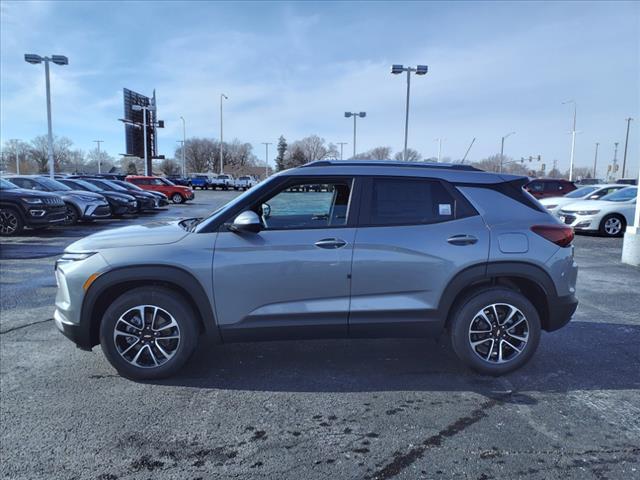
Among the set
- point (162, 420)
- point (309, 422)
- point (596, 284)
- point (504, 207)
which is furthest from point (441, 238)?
point (596, 284)

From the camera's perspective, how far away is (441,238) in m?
3.65

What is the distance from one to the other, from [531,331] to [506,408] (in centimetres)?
78

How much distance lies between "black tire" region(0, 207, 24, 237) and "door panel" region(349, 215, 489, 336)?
1184 centimetres

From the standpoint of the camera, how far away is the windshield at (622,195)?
13.4m

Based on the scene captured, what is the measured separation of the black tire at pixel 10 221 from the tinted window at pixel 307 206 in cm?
1095

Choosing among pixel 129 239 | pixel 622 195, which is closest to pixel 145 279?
pixel 129 239

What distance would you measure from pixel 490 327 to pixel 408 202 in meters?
1.28

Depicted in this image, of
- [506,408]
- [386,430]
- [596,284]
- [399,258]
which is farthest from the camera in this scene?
[596,284]

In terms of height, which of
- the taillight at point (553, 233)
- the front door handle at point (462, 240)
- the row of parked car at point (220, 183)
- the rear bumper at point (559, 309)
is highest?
the row of parked car at point (220, 183)

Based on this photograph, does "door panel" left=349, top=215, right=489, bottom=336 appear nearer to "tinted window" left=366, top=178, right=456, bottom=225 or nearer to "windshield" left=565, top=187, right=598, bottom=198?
"tinted window" left=366, top=178, right=456, bottom=225

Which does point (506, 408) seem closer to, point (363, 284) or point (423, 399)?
point (423, 399)

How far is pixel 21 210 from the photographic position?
11859 mm

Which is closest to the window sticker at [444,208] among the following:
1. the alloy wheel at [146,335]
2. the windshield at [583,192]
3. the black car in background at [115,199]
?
the alloy wheel at [146,335]

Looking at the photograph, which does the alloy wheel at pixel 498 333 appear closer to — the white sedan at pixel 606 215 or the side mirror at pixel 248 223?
the side mirror at pixel 248 223
